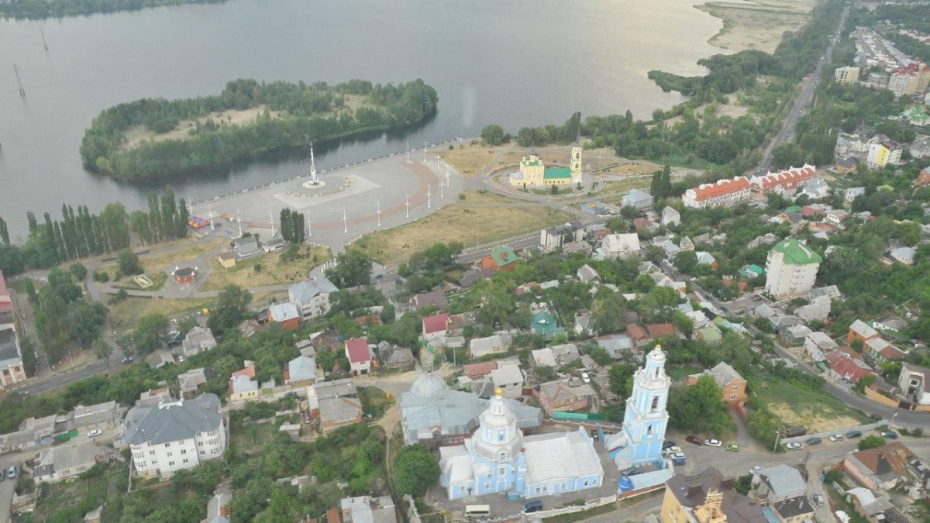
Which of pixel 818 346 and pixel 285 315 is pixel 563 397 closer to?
pixel 818 346

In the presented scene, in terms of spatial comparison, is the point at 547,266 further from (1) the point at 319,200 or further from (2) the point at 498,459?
(1) the point at 319,200

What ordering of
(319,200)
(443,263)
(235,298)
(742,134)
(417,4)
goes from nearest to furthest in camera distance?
(235,298) → (443,263) → (319,200) → (742,134) → (417,4)

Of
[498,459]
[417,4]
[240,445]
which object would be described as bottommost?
[240,445]

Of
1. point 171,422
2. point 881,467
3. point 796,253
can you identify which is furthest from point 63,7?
point 881,467

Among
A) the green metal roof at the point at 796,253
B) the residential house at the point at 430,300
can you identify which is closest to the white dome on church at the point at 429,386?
the residential house at the point at 430,300

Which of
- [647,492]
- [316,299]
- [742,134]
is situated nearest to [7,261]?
[316,299]

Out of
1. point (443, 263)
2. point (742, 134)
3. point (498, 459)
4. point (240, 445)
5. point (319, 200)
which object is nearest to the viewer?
point (498, 459)
